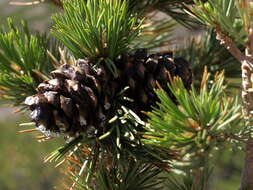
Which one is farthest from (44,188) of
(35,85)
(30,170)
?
(35,85)

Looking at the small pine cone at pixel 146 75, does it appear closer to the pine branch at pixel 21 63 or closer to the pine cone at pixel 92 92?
the pine cone at pixel 92 92

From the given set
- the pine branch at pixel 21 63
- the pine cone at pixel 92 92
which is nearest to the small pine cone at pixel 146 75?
the pine cone at pixel 92 92

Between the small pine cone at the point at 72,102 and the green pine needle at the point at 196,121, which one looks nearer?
the green pine needle at the point at 196,121

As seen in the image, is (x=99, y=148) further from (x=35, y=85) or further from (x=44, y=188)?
(x=44, y=188)

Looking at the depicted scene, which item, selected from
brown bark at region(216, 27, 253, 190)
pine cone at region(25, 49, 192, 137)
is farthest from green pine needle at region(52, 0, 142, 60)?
brown bark at region(216, 27, 253, 190)

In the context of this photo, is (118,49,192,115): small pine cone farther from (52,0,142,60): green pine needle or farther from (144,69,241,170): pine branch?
(144,69,241,170): pine branch

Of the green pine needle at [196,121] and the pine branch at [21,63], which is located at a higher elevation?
the pine branch at [21,63]
